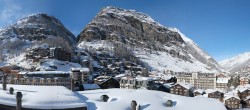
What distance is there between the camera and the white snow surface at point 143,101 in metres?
47.5

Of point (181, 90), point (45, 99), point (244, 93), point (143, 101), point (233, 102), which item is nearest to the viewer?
point (45, 99)

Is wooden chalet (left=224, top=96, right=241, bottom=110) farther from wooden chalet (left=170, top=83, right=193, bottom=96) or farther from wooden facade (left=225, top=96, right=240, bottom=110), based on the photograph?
wooden chalet (left=170, top=83, right=193, bottom=96)

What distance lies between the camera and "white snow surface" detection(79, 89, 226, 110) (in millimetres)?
47500

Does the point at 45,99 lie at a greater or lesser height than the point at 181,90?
greater

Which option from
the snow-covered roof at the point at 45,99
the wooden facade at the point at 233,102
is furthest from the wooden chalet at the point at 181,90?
the snow-covered roof at the point at 45,99

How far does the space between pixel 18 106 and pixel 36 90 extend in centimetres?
652

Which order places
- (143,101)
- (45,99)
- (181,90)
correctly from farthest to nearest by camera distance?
(181,90) → (143,101) → (45,99)

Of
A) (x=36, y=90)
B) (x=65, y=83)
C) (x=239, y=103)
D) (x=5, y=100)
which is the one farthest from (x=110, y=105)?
(x=65, y=83)

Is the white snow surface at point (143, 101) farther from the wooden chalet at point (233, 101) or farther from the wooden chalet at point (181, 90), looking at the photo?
the wooden chalet at point (181, 90)

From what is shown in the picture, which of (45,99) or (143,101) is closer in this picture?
(45,99)

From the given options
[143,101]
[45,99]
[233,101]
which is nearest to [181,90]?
[233,101]

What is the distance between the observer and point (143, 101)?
164ft

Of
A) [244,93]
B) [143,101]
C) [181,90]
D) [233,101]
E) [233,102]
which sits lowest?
[233,102]

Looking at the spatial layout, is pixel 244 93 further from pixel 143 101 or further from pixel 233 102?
pixel 143 101
